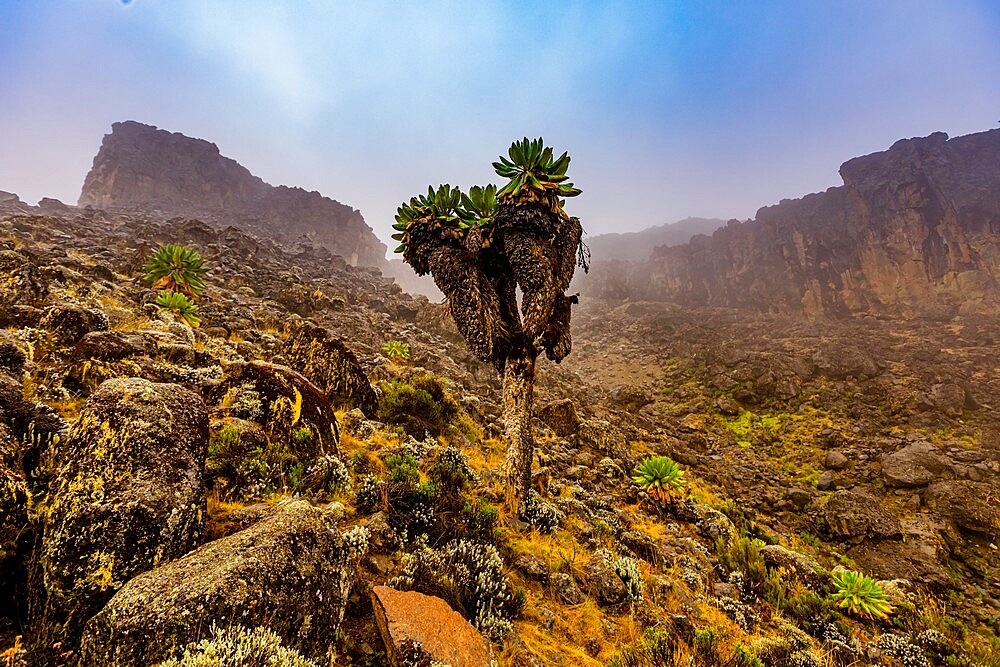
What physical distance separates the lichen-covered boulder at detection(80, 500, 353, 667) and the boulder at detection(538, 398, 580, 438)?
1238cm

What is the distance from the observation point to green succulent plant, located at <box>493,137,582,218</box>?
870cm

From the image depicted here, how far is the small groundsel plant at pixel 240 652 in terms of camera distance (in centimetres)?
256

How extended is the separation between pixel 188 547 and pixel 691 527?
11.5 m

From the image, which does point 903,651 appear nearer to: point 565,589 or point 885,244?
point 565,589

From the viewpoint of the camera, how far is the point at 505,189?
29.4 ft

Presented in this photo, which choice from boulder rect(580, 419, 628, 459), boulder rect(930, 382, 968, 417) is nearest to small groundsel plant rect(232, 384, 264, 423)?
boulder rect(580, 419, 628, 459)

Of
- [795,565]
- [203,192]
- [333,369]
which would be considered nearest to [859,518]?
[795,565]

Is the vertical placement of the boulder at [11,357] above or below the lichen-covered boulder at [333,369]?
above

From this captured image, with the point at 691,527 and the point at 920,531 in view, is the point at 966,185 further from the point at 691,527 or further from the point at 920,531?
the point at 691,527

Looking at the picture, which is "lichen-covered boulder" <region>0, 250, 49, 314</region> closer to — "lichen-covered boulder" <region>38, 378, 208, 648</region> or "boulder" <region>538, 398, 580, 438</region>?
"lichen-covered boulder" <region>38, 378, 208, 648</region>

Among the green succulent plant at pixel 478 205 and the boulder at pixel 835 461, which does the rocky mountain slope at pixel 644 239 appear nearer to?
the boulder at pixel 835 461

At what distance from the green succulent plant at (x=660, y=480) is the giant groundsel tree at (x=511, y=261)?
557 centimetres

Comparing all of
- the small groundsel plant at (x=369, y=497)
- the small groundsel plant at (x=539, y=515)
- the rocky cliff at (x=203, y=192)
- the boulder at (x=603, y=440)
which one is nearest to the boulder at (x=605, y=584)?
the small groundsel plant at (x=539, y=515)

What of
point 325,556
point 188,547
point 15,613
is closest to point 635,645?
point 325,556
